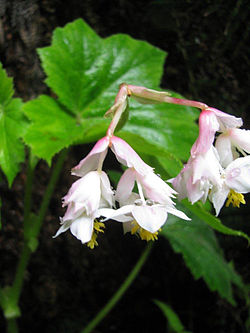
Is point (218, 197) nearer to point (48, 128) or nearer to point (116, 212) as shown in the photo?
point (116, 212)

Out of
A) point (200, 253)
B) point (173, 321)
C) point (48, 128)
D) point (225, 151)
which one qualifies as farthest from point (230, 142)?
point (173, 321)

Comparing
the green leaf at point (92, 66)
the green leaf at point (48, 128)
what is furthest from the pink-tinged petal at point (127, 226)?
the green leaf at point (92, 66)

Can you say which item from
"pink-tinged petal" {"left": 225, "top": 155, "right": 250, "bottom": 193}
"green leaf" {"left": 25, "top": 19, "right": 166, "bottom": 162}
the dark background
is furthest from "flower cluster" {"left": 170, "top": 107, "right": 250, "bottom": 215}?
the dark background

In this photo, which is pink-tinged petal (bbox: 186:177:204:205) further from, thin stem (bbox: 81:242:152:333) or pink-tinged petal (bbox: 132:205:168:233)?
thin stem (bbox: 81:242:152:333)

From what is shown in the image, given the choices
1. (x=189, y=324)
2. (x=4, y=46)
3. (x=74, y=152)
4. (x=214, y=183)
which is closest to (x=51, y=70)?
(x=4, y=46)

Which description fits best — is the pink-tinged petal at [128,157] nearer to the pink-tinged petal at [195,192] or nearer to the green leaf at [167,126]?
the pink-tinged petal at [195,192]

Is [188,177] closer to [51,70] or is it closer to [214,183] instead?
[214,183]
